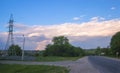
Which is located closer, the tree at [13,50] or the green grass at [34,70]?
the green grass at [34,70]

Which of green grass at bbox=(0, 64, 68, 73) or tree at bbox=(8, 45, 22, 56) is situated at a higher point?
tree at bbox=(8, 45, 22, 56)

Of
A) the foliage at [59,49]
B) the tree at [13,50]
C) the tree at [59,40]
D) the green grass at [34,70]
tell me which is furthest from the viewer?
the tree at [59,40]

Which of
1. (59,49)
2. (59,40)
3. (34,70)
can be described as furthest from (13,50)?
(34,70)

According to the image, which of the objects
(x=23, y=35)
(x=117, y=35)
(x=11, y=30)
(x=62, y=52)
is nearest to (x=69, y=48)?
(x=62, y=52)

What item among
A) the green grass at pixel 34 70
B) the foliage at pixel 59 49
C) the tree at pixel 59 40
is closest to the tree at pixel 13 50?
the foliage at pixel 59 49

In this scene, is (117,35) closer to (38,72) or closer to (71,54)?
(71,54)

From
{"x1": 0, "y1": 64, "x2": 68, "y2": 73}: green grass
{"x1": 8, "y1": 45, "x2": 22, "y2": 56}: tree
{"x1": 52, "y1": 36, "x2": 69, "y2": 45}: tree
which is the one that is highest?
{"x1": 52, "y1": 36, "x2": 69, "y2": 45}: tree

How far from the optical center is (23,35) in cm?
7262

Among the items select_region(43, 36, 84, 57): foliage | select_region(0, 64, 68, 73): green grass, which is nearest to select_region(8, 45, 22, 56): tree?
→ select_region(43, 36, 84, 57): foliage

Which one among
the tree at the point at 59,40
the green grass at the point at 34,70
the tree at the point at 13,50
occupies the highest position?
the tree at the point at 59,40

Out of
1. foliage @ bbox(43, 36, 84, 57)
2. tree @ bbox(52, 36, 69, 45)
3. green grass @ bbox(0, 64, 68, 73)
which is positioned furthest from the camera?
tree @ bbox(52, 36, 69, 45)

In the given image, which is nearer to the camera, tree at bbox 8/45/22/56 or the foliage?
tree at bbox 8/45/22/56

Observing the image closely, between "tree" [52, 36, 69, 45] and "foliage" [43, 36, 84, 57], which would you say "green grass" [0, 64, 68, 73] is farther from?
"tree" [52, 36, 69, 45]

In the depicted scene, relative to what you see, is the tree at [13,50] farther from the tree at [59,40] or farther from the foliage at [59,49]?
the tree at [59,40]
